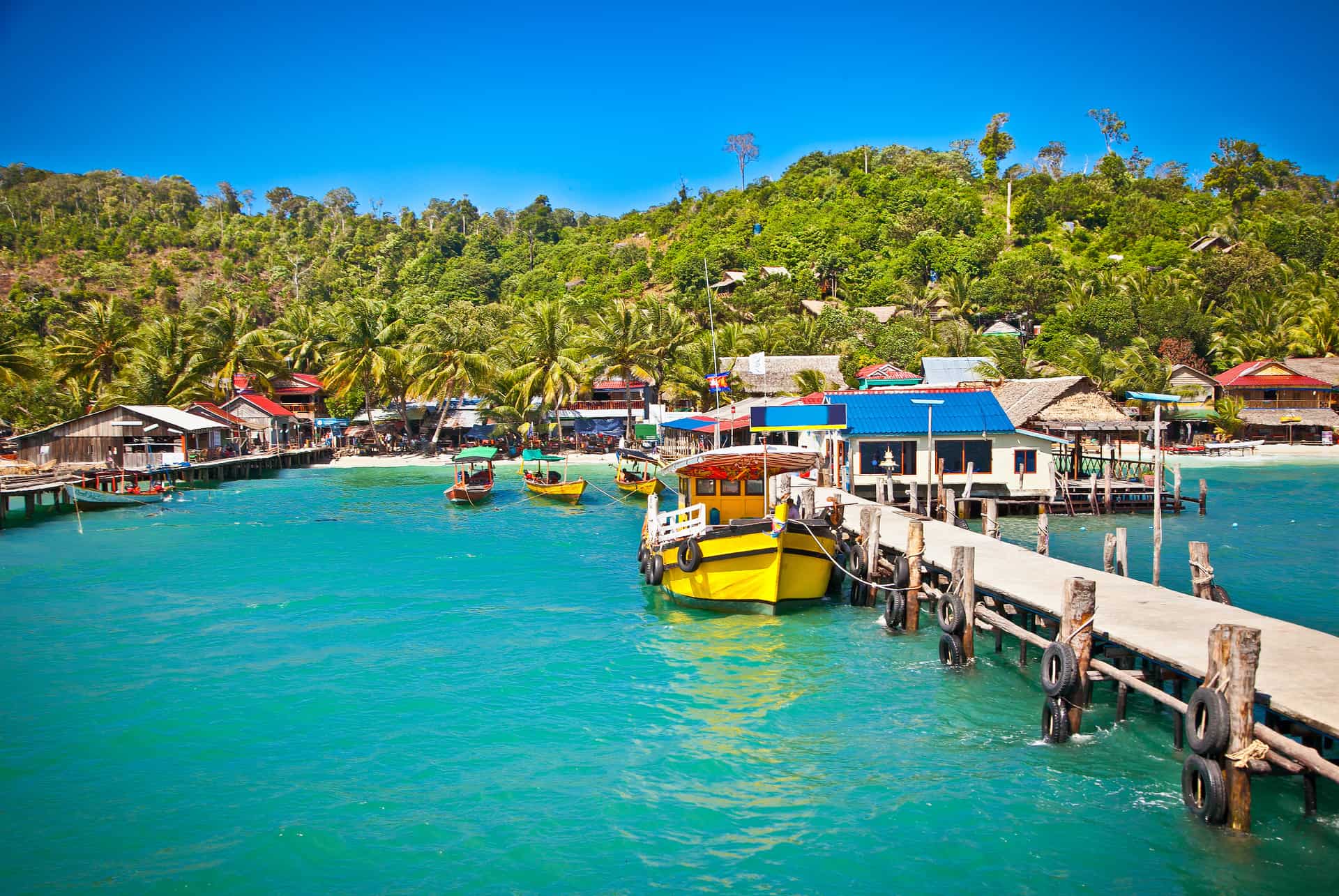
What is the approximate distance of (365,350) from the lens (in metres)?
66.2

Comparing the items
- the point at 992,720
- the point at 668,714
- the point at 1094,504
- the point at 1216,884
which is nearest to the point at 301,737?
the point at 668,714

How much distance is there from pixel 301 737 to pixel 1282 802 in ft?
48.7

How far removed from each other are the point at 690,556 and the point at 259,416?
52665mm

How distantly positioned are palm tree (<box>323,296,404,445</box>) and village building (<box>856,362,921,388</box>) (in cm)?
3330

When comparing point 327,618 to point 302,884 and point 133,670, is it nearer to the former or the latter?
point 133,670

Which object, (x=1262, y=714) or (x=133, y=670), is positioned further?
(x=133, y=670)

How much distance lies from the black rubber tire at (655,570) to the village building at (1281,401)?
57.2 meters

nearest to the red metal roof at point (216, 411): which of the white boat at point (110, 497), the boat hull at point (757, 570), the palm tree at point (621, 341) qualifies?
the white boat at point (110, 497)

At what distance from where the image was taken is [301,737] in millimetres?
15461

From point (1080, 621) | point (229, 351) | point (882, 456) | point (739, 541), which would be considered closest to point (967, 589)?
point (1080, 621)

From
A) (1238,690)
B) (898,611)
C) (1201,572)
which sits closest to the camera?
(1238,690)

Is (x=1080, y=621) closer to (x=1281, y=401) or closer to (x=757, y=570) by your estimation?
(x=757, y=570)

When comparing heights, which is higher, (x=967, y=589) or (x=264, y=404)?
(x=264, y=404)

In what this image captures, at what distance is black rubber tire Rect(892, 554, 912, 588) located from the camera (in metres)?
20.4
